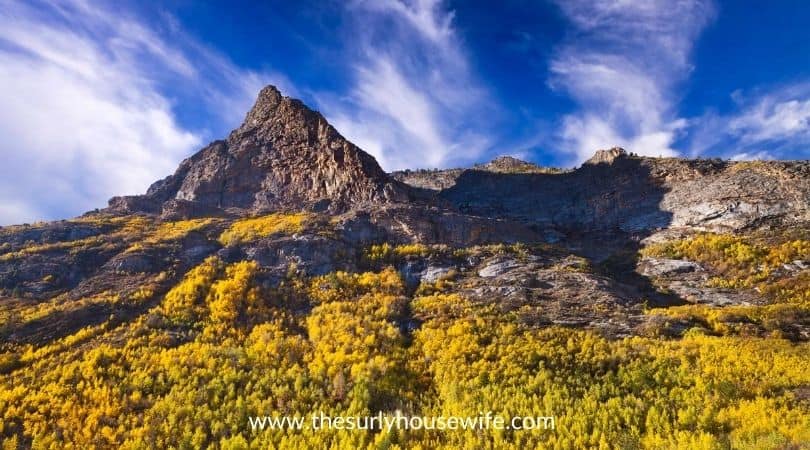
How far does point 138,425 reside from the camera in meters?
21.9

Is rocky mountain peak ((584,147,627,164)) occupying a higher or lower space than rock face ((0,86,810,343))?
higher

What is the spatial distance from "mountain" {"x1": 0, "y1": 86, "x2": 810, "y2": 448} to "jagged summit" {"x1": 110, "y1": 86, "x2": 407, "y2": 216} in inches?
19.6

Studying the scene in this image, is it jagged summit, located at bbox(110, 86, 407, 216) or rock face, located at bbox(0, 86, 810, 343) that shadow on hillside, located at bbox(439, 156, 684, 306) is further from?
jagged summit, located at bbox(110, 86, 407, 216)

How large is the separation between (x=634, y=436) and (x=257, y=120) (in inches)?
2631

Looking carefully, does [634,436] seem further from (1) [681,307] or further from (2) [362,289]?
(2) [362,289]

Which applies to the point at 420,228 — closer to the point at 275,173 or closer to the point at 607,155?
the point at 275,173

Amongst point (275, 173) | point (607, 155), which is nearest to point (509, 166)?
point (607, 155)

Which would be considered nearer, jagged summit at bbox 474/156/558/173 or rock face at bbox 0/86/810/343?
rock face at bbox 0/86/810/343

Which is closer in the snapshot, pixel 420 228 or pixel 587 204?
pixel 420 228

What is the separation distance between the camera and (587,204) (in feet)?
210

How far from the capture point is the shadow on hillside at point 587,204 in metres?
52.5

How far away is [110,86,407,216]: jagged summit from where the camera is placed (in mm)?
59375

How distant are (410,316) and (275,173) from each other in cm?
3911

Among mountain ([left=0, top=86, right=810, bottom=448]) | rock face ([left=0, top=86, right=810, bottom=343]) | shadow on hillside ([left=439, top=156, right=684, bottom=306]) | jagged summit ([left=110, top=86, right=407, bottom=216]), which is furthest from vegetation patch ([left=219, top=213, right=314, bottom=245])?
shadow on hillside ([left=439, top=156, right=684, bottom=306])
